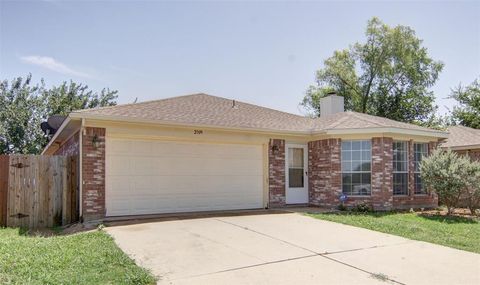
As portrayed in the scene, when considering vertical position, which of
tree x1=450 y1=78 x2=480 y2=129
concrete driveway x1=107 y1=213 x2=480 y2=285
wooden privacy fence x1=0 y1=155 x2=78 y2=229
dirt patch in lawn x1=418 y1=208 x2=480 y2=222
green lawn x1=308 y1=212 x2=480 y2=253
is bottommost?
dirt patch in lawn x1=418 y1=208 x2=480 y2=222

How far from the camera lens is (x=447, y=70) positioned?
31406 mm

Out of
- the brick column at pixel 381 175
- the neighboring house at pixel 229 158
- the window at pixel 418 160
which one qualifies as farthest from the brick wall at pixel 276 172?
the window at pixel 418 160

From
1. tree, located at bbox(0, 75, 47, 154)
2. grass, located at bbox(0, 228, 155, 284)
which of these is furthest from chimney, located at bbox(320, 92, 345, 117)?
tree, located at bbox(0, 75, 47, 154)

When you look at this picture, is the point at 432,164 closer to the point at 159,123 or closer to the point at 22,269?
the point at 159,123

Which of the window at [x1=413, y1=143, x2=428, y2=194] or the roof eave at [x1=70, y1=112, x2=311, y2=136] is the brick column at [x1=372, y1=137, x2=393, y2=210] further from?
the roof eave at [x1=70, y1=112, x2=311, y2=136]

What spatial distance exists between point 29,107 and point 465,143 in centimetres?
3017

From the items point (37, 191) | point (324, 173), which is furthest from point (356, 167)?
point (37, 191)

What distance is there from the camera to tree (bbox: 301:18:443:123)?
3106 cm

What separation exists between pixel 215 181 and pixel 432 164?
6.80 meters

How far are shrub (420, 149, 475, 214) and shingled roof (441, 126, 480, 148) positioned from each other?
4.66m

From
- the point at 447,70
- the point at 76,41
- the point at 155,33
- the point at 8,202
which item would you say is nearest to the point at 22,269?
the point at 8,202

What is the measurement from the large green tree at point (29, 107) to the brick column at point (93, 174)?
20744 millimetres

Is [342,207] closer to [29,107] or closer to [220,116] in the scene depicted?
[220,116]

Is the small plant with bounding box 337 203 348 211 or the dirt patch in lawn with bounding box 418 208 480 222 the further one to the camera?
the small plant with bounding box 337 203 348 211
